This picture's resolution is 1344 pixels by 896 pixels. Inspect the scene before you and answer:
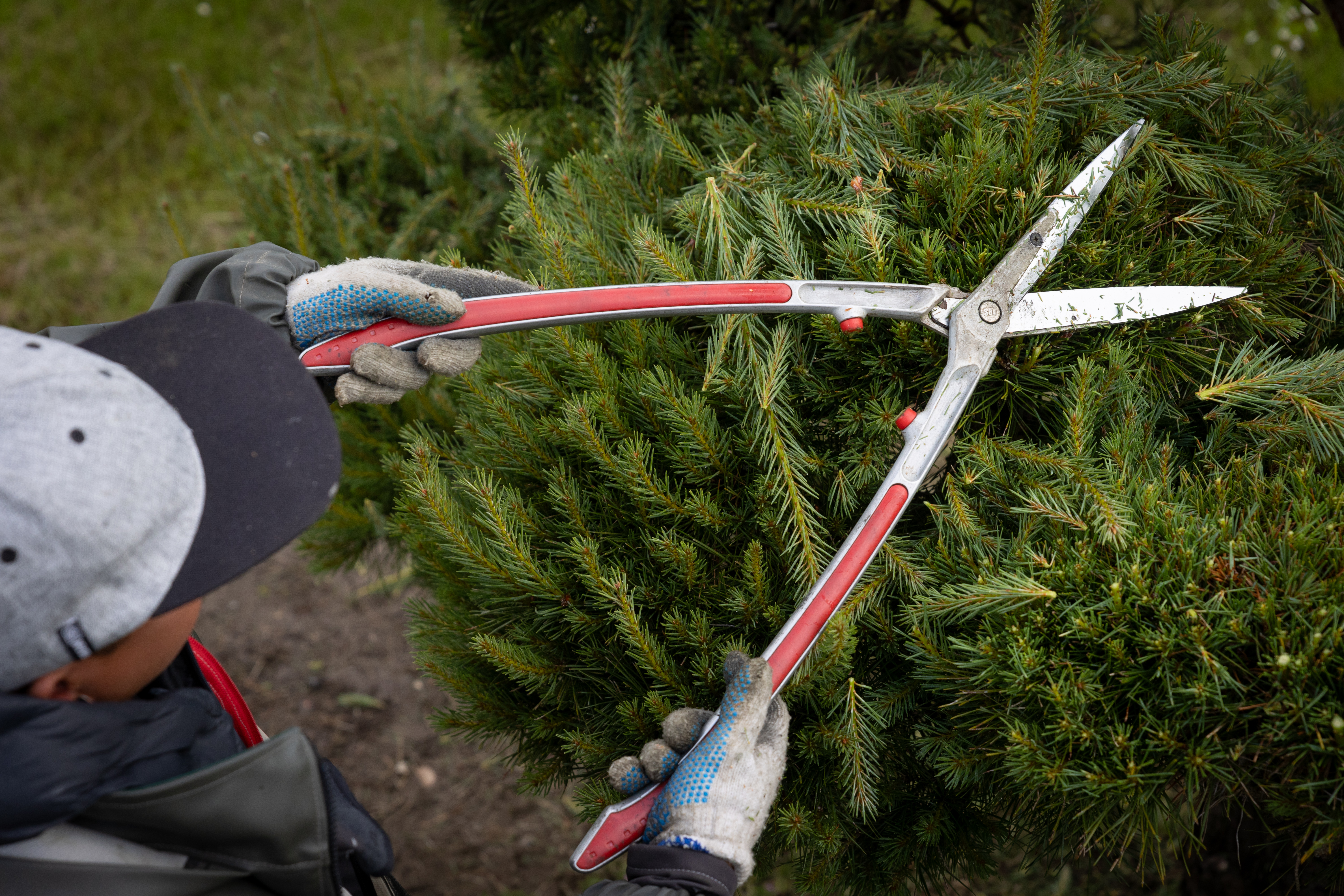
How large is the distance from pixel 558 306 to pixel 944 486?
653 millimetres

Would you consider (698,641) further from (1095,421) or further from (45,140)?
(45,140)

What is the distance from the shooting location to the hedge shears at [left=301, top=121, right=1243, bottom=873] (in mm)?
1191

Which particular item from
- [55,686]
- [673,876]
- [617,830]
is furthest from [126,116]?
[673,876]

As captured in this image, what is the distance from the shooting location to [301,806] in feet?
3.24

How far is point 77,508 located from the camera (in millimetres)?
857

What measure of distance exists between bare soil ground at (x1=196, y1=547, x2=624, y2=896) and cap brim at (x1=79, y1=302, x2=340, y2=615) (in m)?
1.39

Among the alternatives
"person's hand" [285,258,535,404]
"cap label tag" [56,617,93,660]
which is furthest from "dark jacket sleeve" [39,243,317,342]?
"cap label tag" [56,617,93,660]

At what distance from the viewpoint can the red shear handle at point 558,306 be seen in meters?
1.25

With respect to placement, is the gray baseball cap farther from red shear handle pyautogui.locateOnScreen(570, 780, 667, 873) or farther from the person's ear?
red shear handle pyautogui.locateOnScreen(570, 780, 667, 873)

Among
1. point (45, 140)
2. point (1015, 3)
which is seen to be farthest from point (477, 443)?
point (45, 140)

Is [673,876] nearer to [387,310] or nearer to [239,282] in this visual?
[387,310]

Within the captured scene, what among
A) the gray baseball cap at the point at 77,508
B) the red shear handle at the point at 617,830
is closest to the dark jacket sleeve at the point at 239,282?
the gray baseball cap at the point at 77,508

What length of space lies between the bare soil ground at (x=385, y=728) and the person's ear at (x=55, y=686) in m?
1.45

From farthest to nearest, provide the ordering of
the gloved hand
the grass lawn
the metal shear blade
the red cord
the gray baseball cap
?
1. the grass lawn
2. the red cord
3. the metal shear blade
4. the gloved hand
5. the gray baseball cap
